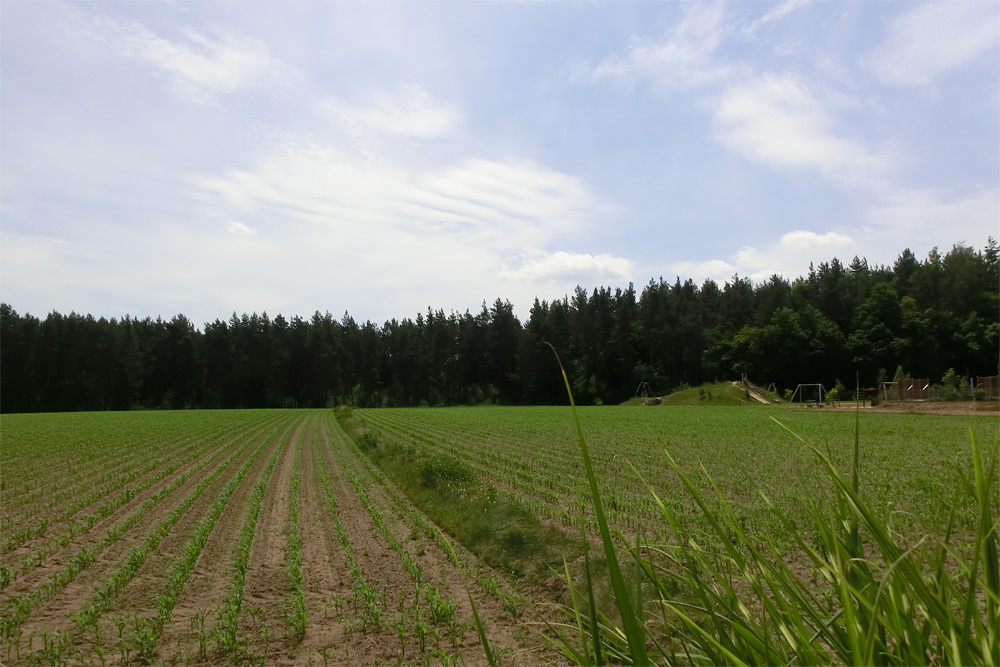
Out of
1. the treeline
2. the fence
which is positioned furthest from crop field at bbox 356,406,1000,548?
the treeline

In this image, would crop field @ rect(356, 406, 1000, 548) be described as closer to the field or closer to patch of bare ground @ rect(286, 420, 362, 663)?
the field

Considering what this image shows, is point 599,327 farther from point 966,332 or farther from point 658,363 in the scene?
point 966,332

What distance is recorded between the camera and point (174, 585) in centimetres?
829

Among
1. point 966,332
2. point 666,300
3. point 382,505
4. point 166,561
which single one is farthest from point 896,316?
point 166,561

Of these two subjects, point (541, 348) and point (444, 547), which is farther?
point (541, 348)

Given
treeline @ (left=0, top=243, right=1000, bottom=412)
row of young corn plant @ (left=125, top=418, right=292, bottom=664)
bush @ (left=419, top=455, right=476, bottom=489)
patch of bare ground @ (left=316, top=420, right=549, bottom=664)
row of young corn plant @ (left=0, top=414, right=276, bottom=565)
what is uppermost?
treeline @ (left=0, top=243, right=1000, bottom=412)

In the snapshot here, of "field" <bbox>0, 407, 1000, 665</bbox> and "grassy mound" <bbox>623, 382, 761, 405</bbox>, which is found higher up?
"grassy mound" <bbox>623, 382, 761, 405</bbox>

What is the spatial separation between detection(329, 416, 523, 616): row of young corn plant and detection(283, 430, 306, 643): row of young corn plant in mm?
1868

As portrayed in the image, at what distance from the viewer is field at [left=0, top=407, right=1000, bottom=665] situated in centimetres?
644

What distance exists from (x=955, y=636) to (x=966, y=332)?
3480 inches

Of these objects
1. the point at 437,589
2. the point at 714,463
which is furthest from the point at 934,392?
the point at 437,589

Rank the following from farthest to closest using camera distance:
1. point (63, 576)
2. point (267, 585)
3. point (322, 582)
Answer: point (63, 576) → point (322, 582) → point (267, 585)

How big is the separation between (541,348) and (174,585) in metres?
79.1

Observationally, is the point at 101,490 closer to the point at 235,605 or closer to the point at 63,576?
the point at 63,576
